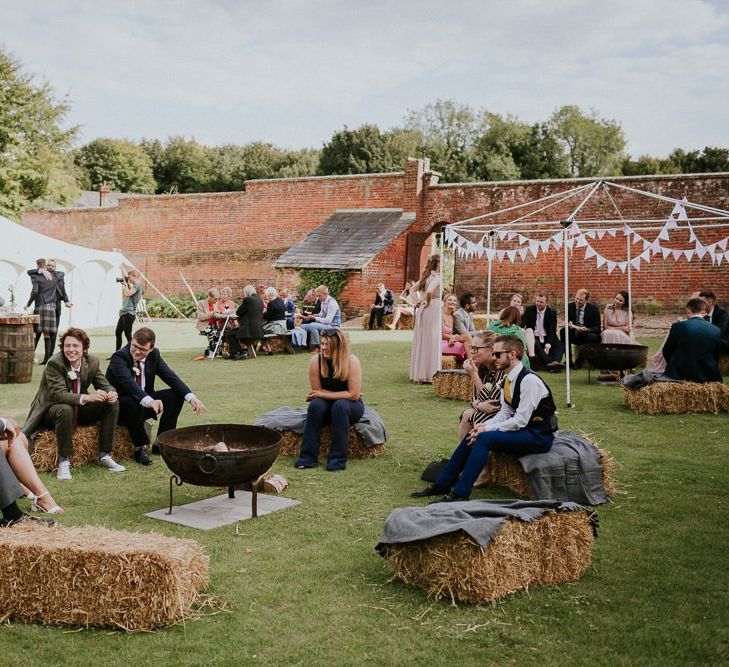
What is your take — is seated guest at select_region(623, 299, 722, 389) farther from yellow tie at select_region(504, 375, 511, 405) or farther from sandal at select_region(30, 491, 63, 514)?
sandal at select_region(30, 491, 63, 514)

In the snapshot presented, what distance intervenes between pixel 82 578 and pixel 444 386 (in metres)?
8.11

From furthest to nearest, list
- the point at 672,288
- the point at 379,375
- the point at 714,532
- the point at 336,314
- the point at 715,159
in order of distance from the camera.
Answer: the point at 715,159 < the point at 672,288 < the point at 336,314 < the point at 379,375 < the point at 714,532

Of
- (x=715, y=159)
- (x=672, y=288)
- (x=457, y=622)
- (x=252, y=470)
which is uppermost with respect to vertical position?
(x=715, y=159)

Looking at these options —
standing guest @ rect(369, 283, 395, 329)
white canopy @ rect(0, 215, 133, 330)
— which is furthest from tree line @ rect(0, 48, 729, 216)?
standing guest @ rect(369, 283, 395, 329)

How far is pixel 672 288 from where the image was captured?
24734 millimetres

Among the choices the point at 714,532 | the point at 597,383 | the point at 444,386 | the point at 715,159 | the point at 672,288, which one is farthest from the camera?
the point at 715,159

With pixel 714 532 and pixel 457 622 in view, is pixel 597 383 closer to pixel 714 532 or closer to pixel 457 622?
pixel 714 532

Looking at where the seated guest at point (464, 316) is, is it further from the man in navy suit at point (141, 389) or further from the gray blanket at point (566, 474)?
the gray blanket at point (566, 474)

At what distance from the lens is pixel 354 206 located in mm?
31062

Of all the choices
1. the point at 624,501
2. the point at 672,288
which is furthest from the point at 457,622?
the point at 672,288

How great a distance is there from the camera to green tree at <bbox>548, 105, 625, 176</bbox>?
73875 mm

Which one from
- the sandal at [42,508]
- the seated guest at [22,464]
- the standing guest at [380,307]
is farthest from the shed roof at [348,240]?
the seated guest at [22,464]

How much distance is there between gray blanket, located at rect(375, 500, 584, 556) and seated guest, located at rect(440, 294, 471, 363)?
27.5 ft

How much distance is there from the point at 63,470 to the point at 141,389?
1.05 m
